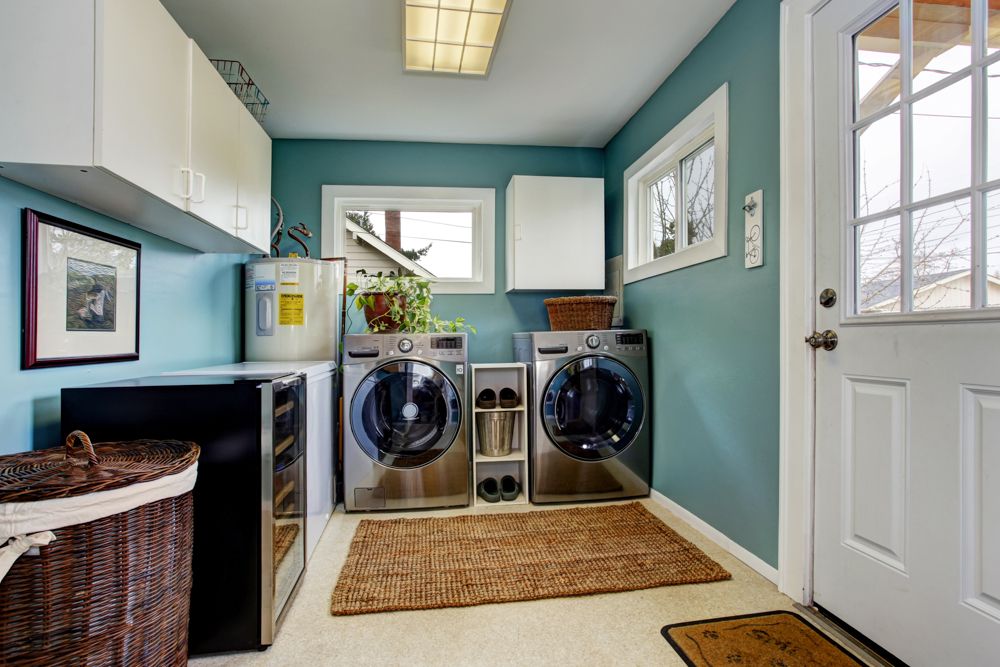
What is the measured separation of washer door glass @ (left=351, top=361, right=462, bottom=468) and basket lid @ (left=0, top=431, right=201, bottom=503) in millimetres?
1294

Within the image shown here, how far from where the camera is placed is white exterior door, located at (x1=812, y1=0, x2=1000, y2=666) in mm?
1103

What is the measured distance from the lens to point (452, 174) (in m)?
3.28

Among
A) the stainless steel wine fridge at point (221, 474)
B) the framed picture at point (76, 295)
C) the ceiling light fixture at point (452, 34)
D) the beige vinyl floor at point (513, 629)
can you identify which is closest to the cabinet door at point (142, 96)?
the framed picture at point (76, 295)

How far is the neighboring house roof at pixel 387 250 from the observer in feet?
10.9

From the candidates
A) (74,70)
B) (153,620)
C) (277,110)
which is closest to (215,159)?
(74,70)

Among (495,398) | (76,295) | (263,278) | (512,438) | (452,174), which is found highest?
(452,174)

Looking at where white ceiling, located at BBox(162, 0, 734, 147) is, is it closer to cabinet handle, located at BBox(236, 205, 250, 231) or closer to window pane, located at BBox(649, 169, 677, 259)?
window pane, located at BBox(649, 169, 677, 259)

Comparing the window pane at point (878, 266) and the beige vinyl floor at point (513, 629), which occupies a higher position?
the window pane at point (878, 266)

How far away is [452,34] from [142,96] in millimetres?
1271

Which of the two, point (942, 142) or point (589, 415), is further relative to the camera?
point (589, 415)

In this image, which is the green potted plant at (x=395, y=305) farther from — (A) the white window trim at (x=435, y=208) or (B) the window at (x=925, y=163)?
(B) the window at (x=925, y=163)

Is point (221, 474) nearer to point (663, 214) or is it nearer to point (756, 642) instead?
point (756, 642)

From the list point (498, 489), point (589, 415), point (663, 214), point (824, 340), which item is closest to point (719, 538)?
point (589, 415)

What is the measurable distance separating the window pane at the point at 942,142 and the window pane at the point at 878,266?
0.38ft
